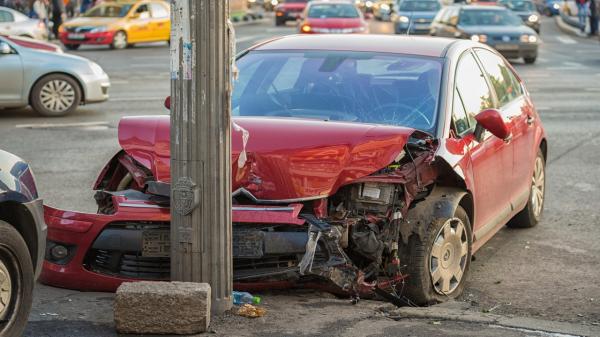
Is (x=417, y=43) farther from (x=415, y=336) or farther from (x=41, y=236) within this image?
(x=41, y=236)

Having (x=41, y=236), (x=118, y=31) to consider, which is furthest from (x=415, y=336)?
(x=118, y=31)

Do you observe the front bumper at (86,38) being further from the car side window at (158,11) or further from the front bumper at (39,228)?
the front bumper at (39,228)

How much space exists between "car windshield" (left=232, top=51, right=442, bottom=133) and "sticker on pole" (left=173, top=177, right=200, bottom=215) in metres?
1.90

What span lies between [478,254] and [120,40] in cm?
2761

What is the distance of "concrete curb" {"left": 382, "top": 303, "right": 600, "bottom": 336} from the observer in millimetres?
6387

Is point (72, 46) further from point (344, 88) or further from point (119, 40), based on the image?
point (344, 88)

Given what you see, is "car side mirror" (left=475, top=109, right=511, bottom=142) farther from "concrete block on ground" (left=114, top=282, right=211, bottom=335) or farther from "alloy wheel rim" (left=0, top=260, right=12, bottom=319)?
"alloy wheel rim" (left=0, top=260, right=12, bottom=319)

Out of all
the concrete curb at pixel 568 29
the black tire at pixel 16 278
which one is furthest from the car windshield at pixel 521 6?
the black tire at pixel 16 278

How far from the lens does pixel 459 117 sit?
7906 millimetres

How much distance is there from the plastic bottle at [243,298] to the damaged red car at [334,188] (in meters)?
0.17

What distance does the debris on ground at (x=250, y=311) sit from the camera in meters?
6.27

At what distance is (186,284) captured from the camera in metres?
5.98

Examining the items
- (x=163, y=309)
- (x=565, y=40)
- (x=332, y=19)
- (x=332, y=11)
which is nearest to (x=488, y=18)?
(x=332, y=19)

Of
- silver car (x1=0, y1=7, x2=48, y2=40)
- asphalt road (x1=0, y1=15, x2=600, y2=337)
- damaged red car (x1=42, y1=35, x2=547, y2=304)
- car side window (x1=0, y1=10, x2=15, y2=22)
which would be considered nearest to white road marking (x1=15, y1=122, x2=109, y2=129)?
asphalt road (x1=0, y1=15, x2=600, y2=337)
